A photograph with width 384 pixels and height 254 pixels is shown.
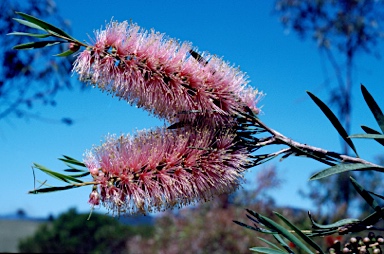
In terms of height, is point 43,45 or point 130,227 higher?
point 130,227

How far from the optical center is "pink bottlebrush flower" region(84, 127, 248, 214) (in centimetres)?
70

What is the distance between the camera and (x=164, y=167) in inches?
28.5

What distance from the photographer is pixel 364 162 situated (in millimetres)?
715

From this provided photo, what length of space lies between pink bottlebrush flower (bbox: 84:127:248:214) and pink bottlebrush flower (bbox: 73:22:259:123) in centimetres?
4

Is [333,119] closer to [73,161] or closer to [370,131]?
[370,131]

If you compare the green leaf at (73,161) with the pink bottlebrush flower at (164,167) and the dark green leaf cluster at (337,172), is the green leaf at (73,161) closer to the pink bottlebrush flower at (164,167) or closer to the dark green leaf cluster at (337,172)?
the pink bottlebrush flower at (164,167)

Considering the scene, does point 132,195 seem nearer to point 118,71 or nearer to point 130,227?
point 118,71

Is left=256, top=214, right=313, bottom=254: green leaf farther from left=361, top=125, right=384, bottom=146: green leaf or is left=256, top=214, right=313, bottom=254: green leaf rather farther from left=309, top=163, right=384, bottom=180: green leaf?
left=361, top=125, right=384, bottom=146: green leaf

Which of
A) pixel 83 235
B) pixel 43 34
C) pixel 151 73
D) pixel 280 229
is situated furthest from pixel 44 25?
pixel 83 235

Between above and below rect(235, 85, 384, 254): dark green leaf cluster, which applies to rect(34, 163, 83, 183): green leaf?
above

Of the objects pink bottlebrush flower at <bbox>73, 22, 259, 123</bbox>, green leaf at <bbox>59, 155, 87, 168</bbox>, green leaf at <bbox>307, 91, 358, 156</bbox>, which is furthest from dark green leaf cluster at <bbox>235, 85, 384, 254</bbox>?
green leaf at <bbox>59, 155, 87, 168</bbox>

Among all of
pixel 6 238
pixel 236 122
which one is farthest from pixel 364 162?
pixel 6 238

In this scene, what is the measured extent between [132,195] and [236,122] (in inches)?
7.3

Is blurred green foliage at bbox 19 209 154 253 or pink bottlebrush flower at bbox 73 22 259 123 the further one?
blurred green foliage at bbox 19 209 154 253
